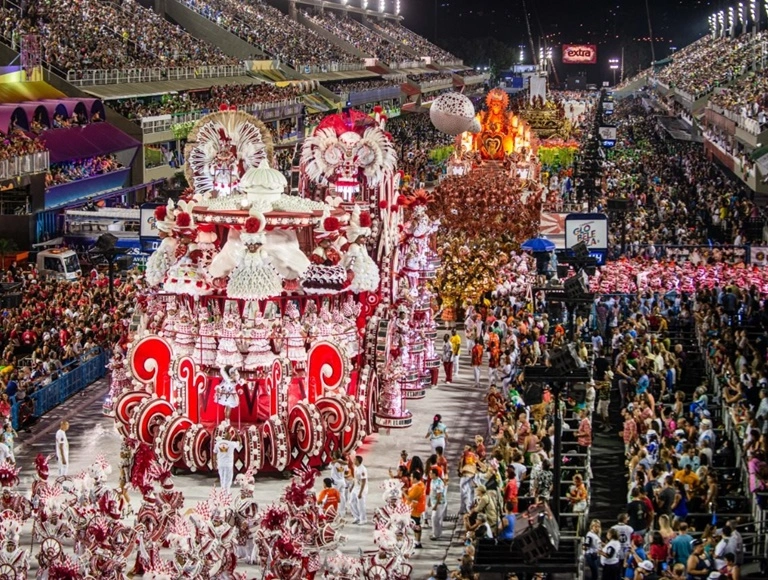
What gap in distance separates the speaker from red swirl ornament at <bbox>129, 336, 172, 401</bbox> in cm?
889

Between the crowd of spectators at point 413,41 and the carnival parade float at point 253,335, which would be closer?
the carnival parade float at point 253,335

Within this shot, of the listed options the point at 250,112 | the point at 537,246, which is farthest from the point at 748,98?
the point at 537,246

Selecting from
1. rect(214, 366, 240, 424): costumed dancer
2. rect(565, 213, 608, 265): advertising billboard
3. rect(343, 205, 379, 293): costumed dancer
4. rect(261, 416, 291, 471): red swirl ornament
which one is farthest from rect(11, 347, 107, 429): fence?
rect(565, 213, 608, 265): advertising billboard

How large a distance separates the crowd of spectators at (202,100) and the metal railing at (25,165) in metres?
10.7

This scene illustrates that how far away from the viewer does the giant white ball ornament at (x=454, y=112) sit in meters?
54.4

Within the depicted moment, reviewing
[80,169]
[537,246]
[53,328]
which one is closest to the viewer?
[53,328]

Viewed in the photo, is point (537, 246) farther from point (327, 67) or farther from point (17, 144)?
point (327, 67)

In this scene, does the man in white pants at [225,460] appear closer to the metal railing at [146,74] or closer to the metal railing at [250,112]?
the metal railing at [250,112]

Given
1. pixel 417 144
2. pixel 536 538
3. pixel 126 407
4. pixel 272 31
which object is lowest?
pixel 536 538

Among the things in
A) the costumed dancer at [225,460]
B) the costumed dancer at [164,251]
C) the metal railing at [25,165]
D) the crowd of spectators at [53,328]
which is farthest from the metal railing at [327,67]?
the costumed dancer at [225,460]

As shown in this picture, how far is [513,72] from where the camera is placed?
535 feet

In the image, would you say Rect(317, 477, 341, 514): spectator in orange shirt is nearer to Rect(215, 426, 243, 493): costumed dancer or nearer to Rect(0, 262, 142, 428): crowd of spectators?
Rect(215, 426, 243, 493): costumed dancer

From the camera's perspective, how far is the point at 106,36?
6319 cm

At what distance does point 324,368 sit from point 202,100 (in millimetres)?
46542
